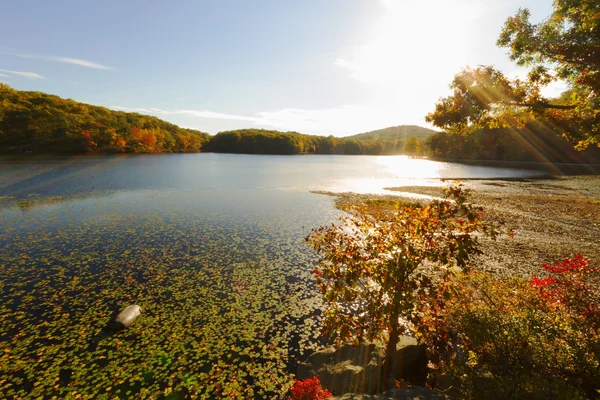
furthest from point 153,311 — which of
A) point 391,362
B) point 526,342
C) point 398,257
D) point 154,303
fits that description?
point 526,342

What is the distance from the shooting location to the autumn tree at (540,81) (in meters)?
13.4

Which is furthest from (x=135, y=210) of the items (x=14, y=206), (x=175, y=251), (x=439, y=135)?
(x=439, y=135)

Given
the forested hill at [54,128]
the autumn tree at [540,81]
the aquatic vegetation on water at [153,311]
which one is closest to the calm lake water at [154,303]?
the aquatic vegetation on water at [153,311]

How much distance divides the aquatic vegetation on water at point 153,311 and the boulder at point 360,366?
1252 millimetres

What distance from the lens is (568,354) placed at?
21.2 feet

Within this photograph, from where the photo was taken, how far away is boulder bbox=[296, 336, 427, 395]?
29.8ft

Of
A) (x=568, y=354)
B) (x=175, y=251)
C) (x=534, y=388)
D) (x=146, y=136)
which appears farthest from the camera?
(x=146, y=136)

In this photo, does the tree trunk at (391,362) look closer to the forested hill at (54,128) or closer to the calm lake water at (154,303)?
the calm lake water at (154,303)

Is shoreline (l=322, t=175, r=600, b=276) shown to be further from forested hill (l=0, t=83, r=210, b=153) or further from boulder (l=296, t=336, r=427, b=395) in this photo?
forested hill (l=0, t=83, r=210, b=153)

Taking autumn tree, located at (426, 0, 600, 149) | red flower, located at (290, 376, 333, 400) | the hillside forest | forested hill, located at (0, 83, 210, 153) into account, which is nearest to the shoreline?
autumn tree, located at (426, 0, 600, 149)

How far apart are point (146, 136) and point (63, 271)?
19229cm

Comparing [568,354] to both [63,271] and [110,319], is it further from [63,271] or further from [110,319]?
[63,271]

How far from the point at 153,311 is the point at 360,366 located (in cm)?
1051

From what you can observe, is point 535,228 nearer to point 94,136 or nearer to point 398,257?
point 398,257
